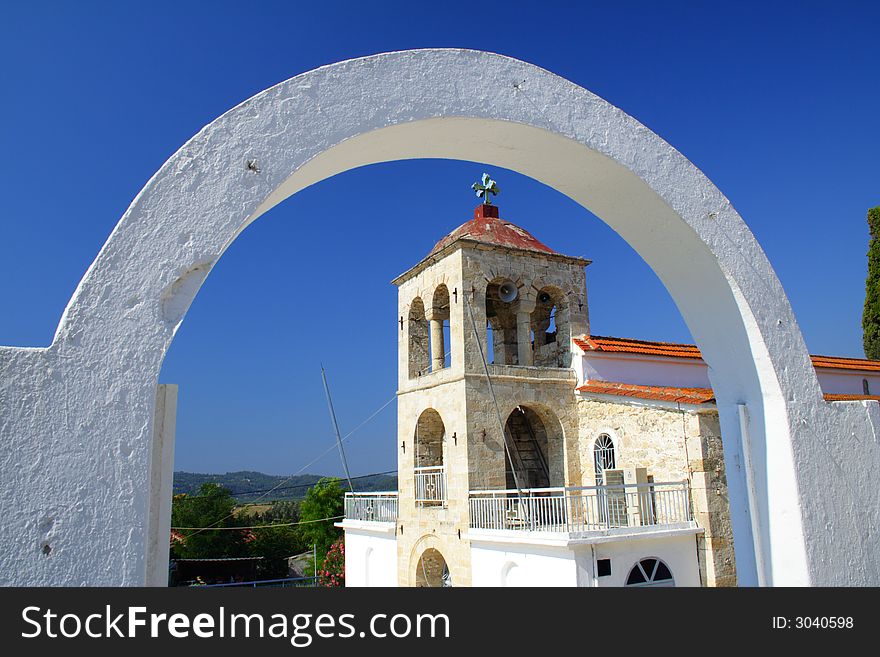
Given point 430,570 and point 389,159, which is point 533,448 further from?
point 389,159

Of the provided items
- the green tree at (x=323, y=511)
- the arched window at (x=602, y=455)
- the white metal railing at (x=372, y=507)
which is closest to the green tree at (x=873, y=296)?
the arched window at (x=602, y=455)

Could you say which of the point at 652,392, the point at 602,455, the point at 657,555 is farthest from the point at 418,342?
the point at 657,555

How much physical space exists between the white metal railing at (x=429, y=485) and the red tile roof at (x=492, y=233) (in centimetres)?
439

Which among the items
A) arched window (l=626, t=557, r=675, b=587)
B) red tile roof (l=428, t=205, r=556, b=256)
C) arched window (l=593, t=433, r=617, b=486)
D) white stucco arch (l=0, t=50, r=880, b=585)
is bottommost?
arched window (l=626, t=557, r=675, b=587)

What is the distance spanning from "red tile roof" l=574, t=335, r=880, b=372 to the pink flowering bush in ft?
29.5

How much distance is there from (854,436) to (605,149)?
6.03ft

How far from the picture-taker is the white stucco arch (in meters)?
1.81

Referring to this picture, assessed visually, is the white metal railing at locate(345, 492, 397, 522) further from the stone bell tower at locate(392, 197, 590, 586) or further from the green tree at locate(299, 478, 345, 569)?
the green tree at locate(299, 478, 345, 569)

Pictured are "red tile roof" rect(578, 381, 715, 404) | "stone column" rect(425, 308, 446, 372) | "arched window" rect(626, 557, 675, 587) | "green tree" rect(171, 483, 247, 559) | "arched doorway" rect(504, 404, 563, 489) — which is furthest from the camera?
"green tree" rect(171, 483, 247, 559)

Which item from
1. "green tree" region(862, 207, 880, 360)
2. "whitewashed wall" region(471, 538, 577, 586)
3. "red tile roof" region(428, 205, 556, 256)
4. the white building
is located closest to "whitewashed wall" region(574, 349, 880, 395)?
the white building

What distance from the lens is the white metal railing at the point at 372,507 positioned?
44.9 ft

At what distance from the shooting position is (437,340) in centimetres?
1351

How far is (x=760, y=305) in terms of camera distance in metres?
2.95

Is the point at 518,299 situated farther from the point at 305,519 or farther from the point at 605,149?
the point at 305,519
